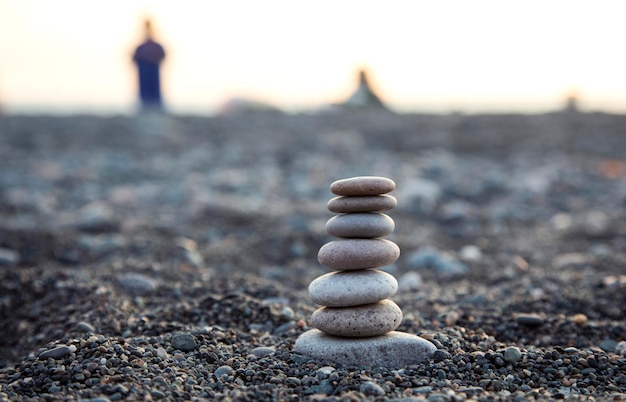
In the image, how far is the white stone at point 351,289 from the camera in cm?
372

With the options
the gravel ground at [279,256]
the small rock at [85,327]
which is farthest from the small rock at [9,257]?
→ the small rock at [85,327]

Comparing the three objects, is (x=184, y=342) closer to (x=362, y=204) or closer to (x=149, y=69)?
(x=362, y=204)

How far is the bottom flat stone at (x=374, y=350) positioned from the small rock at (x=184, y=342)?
576 millimetres

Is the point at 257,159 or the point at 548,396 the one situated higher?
the point at 257,159

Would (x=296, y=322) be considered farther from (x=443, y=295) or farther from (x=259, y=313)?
(x=443, y=295)

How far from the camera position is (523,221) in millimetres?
8938

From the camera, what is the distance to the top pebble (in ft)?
12.4

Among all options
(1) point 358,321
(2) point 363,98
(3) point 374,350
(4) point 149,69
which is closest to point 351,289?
(1) point 358,321

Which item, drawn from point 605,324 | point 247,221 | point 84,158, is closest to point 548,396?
point 605,324

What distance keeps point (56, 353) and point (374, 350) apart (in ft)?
5.35

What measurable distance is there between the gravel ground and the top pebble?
35.6 inches

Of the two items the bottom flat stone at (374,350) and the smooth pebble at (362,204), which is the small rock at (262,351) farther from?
the smooth pebble at (362,204)

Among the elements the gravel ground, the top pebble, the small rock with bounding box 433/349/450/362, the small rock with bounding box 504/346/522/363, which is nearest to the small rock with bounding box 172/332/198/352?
the gravel ground

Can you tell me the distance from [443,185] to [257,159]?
368cm
